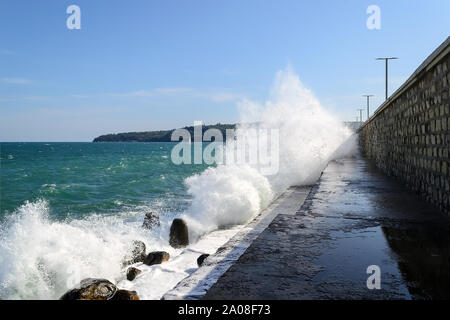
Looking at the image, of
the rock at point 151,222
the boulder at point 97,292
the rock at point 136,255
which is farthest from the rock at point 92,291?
the rock at point 151,222

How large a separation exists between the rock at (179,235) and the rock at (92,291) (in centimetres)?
451

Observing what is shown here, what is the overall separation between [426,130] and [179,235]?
7008 mm

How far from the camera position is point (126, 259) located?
27.1ft

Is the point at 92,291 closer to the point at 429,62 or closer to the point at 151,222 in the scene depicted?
the point at 429,62

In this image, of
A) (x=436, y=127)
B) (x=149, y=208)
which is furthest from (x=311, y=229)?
(x=149, y=208)

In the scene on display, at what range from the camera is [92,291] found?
5.10 m

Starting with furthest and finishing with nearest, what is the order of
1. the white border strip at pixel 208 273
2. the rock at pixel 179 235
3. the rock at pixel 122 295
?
the rock at pixel 179 235 → the rock at pixel 122 295 → the white border strip at pixel 208 273

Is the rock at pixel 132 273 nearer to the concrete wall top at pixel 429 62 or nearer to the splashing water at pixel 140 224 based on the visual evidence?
the splashing water at pixel 140 224

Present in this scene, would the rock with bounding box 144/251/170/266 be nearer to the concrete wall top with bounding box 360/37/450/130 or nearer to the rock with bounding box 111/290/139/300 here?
the rock with bounding box 111/290/139/300

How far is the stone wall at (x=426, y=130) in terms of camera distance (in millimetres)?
3545

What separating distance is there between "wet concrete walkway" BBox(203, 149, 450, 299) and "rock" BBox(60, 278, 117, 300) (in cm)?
302

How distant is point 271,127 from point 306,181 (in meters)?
4.62

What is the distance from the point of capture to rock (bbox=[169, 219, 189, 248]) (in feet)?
32.2

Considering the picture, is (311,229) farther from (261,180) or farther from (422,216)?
(261,180)
